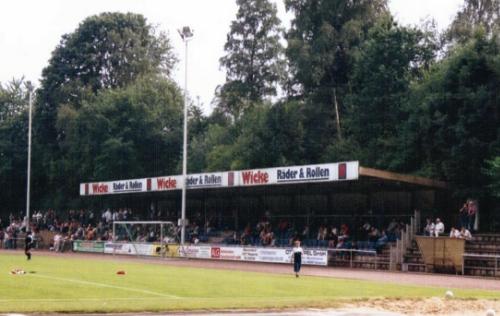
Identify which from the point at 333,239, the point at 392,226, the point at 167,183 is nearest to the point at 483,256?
the point at 392,226

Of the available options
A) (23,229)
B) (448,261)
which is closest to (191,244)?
(448,261)

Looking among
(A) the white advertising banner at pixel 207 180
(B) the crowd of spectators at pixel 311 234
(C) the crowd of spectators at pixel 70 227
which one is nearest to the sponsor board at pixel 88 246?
(C) the crowd of spectators at pixel 70 227

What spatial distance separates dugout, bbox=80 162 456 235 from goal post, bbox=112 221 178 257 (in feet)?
8.18

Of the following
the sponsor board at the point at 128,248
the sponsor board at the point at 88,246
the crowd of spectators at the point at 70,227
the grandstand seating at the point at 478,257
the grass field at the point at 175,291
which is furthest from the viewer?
the crowd of spectators at the point at 70,227

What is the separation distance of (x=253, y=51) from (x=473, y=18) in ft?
59.5

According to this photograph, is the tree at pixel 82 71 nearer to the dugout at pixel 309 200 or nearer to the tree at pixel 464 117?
the dugout at pixel 309 200

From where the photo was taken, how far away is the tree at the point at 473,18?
5666cm

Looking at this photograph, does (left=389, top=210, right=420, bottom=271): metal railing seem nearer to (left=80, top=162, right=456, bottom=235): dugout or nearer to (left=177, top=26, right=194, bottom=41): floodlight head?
(left=80, top=162, right=456, bottom=235): dugout

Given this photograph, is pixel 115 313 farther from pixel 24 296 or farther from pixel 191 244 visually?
pixel 191 244

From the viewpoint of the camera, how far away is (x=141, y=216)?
210ft

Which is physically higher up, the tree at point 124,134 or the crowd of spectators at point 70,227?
the tree at point 124,134

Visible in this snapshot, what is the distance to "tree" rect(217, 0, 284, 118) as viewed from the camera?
2692 inches

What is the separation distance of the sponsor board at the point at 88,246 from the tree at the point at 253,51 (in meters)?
18.4

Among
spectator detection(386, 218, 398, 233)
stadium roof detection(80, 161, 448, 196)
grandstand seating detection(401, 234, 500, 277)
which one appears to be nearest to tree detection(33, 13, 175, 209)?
stadium roof detection(80, 161, 448, 196)
